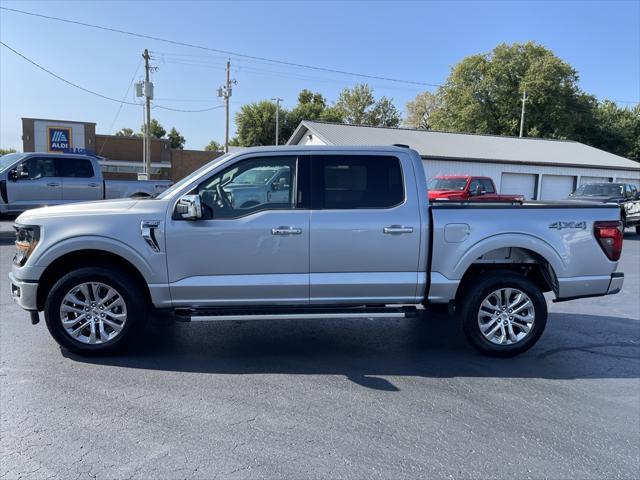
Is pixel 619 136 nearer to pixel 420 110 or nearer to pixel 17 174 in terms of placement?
pixel 420 110

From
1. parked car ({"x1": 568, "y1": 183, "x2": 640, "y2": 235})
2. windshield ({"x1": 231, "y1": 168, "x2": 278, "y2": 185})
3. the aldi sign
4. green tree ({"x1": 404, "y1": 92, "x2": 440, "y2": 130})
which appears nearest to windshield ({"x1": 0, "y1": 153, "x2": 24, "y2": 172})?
windshield ({"x1": 231, "y1": 168, "x2": 278, "y2": 185})

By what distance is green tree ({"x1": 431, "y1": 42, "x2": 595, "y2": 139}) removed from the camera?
4509cm

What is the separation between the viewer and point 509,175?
1126 inches

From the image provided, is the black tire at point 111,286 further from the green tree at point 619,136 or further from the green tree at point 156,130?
the green tree at point 156,130

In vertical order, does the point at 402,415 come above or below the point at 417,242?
below

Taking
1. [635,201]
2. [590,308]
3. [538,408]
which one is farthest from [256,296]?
[635,201]

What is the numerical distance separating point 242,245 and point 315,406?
5.26 feet

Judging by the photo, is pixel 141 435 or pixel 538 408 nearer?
pixel 141 435

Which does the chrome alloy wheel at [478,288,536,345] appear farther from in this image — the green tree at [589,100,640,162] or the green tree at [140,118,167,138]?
the green tree at [140,118,167,138]

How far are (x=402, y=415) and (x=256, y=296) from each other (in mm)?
1742

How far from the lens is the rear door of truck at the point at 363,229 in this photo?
4.55m

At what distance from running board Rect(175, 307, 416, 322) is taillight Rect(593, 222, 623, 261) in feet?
6.57

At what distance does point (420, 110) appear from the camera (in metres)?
66.6

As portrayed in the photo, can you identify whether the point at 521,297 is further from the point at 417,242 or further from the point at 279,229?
the point at 279,229
